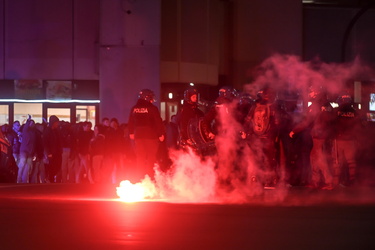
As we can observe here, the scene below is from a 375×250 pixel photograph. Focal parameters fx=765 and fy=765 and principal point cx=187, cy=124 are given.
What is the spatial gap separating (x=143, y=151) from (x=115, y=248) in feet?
23.5

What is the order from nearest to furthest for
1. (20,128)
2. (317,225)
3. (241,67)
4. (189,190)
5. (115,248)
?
(115,248)
(317,225)
(189,190)
(20,128)
(241,67)

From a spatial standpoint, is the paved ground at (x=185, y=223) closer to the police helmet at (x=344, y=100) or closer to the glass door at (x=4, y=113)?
the police helmet at (x=344, y=100)

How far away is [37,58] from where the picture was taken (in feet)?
98.6

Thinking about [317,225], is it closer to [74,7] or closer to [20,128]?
[20,128]

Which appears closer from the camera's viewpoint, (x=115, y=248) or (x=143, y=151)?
(x=115, y=248)

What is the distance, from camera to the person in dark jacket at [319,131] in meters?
15.7

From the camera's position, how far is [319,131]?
51.5ft

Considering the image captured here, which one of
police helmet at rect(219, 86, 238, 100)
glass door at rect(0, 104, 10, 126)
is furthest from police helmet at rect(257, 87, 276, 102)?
glass door at rect(0, 104, 10, 126)

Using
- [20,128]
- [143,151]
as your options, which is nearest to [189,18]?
[20,128]

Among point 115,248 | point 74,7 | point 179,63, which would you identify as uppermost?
point 74,7

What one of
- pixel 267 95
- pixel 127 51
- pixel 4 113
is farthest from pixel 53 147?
pixel 4 113

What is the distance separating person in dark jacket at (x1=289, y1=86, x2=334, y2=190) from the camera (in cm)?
1571

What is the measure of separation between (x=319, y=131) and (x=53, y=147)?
344 inches

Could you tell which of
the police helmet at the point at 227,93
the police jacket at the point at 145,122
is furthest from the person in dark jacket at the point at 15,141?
the police helmet at the point at 227,93
